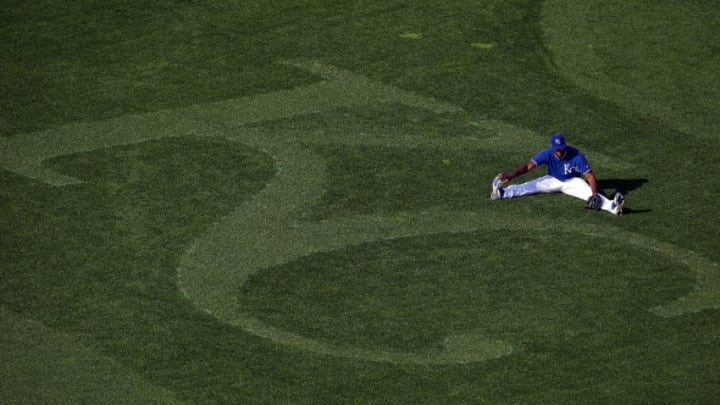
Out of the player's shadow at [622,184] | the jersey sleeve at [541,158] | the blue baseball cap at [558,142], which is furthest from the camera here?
the player's shadow at [622,184]

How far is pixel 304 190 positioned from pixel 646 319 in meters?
7.73

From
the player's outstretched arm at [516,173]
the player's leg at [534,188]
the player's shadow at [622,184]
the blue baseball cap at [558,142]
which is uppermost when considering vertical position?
the blue baseball cap at [558,142]

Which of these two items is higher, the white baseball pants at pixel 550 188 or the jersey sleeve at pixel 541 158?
the jersey sleeve at pixel 541 158

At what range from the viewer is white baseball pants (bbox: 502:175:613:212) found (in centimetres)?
2493

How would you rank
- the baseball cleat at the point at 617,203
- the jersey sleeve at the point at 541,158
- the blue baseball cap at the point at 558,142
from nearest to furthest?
the baseball cleat at the point at 617,203 < the blue baseball cap at the point at 558,142 < the jersey sleeve at the point at 541,158

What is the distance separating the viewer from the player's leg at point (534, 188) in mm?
25094

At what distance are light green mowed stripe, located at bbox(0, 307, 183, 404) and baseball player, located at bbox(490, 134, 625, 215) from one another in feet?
28.2

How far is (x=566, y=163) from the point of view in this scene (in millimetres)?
24906

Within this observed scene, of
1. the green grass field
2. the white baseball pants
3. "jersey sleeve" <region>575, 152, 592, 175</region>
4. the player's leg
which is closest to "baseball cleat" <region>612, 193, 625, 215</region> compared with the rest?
the green grass field

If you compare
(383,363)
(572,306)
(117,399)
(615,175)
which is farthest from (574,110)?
(117,399)

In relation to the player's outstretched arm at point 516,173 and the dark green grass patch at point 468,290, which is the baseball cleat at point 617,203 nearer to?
the dark green grass patch at point 468,290

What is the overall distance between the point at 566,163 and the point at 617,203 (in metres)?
1.37

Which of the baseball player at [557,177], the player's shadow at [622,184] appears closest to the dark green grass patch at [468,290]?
the baseball player at [557,177]

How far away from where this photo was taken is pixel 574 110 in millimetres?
29516
